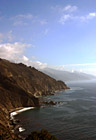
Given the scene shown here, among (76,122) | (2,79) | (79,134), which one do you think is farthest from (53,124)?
(2,79)

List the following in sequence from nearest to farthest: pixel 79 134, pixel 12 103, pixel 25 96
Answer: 1. pixel 79 134
2. pixel 12 103
3. pixel 25 96

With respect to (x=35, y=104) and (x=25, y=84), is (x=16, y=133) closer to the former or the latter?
(x=35, y=104)

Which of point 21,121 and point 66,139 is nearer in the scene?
point 66,139

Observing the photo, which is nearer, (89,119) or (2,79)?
(89,119)

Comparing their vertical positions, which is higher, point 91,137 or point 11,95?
point 11,95


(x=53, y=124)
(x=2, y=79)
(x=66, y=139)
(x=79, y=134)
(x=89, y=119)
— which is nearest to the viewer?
(x=66, y=139)

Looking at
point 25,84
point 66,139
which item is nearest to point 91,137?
point 66,139

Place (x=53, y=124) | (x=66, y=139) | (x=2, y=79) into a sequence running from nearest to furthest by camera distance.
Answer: (x=66, y=139), (x=53, y=124), (x=2, y=79)

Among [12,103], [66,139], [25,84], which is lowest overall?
[66,139]

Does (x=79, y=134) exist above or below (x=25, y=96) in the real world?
below

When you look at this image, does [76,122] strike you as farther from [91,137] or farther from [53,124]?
[91,137]
